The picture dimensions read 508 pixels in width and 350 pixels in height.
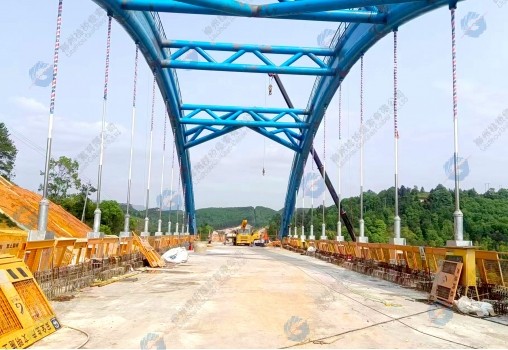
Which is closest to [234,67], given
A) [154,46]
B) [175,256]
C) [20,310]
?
[154,46]

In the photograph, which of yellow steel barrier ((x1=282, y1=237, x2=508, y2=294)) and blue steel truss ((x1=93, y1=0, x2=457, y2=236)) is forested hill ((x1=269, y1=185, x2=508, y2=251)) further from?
yellow steel barrier ((x1=282, y1=237, x2=508, y2=294))

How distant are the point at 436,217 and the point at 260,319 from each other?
190 feet

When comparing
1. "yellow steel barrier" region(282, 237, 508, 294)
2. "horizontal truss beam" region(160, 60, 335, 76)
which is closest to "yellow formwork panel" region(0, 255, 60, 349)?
"yellow steel barrier" region(282, 237, 508, 294)

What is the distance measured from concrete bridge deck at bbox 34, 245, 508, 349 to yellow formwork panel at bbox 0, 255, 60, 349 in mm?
187

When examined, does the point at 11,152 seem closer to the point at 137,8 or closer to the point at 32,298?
the point at 137,8

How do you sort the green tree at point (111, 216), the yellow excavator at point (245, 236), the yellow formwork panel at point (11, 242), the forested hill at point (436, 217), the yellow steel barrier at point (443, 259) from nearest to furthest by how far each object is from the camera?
the yellow formwork panel at point (11, 242) < the yellow steel barrier at point (443, 259) < the forested hill at point (436, 217) < the yellow excavator at point (245, 236) < the green tree at point (111, 216)

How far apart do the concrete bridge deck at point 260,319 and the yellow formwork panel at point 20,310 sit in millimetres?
187

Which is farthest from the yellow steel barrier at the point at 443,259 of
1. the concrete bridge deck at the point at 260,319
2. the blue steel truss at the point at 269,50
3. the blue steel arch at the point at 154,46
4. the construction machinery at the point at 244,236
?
the construction machinery at the point at 244,236

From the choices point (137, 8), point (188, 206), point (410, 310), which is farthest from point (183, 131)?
point (410, 310)

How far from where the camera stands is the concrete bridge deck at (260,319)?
5828 millimetres

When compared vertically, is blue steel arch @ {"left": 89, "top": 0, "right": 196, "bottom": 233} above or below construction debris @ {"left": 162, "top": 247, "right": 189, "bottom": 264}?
above

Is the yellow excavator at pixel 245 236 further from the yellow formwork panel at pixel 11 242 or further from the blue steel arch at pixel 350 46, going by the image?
the yellow formwork panel at pixel 11 242

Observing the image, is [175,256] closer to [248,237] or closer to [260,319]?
[260,319]

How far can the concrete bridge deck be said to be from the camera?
583 cm
